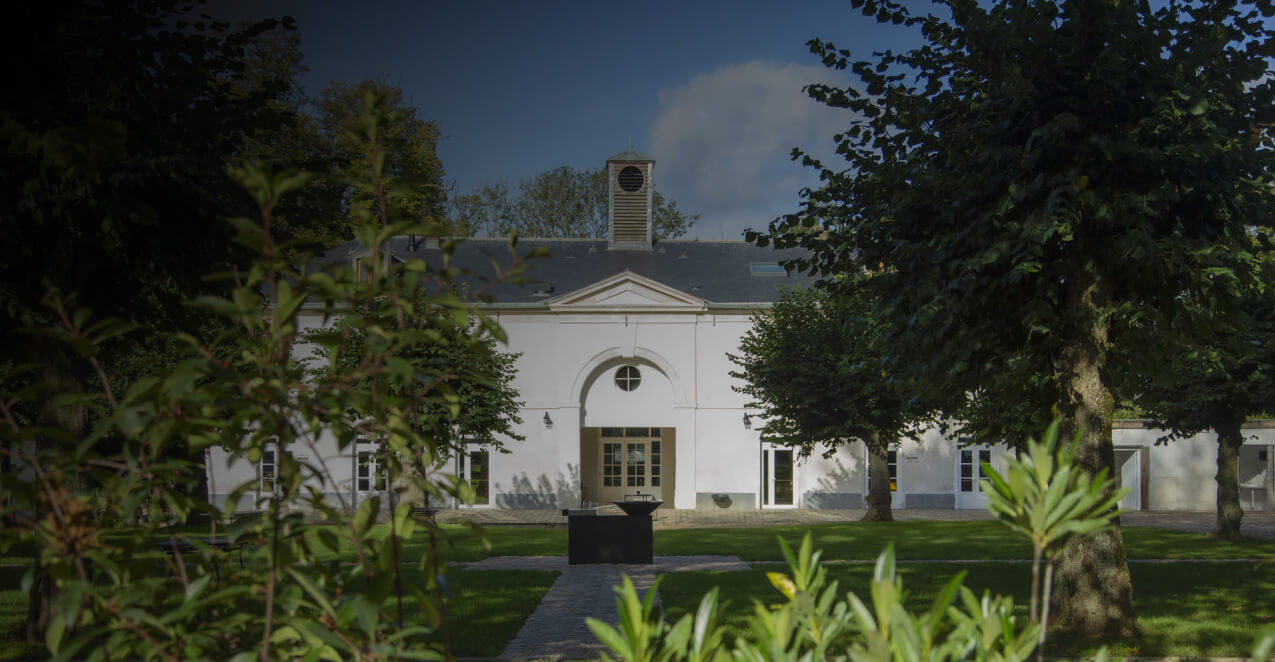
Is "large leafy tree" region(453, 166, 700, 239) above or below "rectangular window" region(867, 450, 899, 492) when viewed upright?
above

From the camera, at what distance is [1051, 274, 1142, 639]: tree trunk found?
812 centimetres

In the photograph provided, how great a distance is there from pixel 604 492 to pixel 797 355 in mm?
10903

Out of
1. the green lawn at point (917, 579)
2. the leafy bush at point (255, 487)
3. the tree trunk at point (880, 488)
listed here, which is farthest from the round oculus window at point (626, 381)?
the leafy bush at point (255, 487)

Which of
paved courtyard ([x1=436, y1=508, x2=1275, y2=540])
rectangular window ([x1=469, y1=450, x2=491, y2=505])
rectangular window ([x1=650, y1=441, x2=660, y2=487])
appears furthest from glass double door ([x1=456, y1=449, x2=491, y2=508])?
rectangular window ([x1=650, y1=441, x2=660, y2=487])

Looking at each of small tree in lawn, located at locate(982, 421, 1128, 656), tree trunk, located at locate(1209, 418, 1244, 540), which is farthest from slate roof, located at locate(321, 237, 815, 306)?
small tree in lawn, located at locate(982, 421, 1128, 656)

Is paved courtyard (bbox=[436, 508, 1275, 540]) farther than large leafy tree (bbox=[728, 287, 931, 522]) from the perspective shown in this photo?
Yes

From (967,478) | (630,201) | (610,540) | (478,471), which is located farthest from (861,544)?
(630,201)

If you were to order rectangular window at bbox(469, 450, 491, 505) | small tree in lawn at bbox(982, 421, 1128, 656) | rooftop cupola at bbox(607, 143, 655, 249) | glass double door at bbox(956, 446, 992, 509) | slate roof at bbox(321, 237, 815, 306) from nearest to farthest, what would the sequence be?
1. small tree in lawn at bbox(982, 421, 1128, 656)
2. rectangular window at bbox(469, 450, 491, 505)
3. glass double door at bbox(956, 446, 992, 509)
4. slate roof at bbox(321, 237, 815, 306)
5. rooftop cupola at bbox(607, 143, 655, 249)

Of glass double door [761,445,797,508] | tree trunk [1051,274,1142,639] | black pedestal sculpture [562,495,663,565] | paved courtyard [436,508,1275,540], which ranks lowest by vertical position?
paved courtyard [436,508,1275,540]

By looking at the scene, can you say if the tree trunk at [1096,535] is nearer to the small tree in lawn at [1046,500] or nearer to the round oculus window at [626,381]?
the small tree in lawn at [1046,500]

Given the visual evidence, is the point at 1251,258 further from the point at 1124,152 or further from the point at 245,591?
the point at 245,591

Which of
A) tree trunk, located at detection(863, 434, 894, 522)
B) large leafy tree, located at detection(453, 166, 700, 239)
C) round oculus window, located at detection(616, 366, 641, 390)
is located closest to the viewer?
tree trunk, located at detection(863, 434, 894, 522)

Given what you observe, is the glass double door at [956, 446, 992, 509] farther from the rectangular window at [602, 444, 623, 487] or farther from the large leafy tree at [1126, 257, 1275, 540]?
the rectangular window at [602, 444, 623, 487]

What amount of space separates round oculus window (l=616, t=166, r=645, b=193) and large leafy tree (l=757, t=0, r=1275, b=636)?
2684 cm
